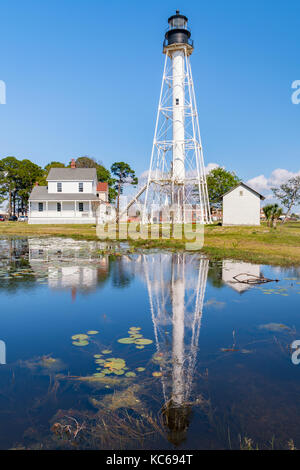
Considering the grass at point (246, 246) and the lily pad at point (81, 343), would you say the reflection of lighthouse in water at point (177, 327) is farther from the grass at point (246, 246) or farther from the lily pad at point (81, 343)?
the grass at point (246, 246)

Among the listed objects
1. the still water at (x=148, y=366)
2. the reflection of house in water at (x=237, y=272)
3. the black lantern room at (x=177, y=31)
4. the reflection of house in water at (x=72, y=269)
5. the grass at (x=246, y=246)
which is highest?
the black lantern room at (x=177, y=31)

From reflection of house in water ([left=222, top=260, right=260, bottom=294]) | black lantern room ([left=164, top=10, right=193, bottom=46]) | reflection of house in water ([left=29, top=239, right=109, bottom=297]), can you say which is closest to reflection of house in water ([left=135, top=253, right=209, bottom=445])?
reflection of house in water ([left=222, top=260, right=260, bottom=294])

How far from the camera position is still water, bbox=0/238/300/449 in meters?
3.65

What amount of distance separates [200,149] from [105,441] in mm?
33368

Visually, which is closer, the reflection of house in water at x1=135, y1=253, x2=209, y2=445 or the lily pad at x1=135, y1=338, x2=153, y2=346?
the reflection of house in water at x1=135, y1=253, x2=209, y2=445

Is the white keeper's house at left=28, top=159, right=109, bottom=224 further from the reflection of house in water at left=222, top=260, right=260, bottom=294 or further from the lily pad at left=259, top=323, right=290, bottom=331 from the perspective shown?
the lily pad at left=259, top=323, right=290, bottom=331

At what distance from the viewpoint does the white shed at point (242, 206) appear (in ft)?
115

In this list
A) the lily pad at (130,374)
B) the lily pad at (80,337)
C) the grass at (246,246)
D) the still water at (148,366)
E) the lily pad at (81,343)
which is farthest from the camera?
the grass at (246,246)

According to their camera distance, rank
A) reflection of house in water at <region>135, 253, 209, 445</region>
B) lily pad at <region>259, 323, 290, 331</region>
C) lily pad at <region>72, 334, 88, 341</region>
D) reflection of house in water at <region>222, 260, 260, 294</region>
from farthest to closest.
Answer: reflection of house in water at <region>222, 260, 260, 294</region> < lily pad at <region>259, 323, 290, 331</region> < lily pad at <region>72, 334, 88, 341</region> < reflection of house in water at <region>135, 253, 209, 445</region>

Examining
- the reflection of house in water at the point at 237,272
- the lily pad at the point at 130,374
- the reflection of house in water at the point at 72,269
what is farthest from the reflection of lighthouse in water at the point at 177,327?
the reflection of house in water at the point at 72,269

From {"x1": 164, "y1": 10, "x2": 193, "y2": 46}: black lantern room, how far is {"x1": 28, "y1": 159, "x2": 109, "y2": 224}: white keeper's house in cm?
2123
